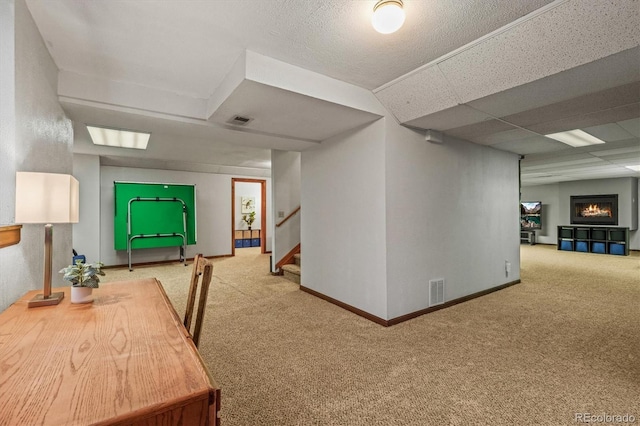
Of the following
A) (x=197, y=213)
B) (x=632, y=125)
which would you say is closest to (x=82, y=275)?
(x=632, y=125)

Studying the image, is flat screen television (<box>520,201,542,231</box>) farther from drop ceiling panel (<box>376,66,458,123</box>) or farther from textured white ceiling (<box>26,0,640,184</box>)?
drop ceiling panel (<box>376,66,458,123</box>)

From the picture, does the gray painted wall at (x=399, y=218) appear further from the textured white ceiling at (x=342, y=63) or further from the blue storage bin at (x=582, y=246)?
the blue storage bin at (x=582, y=246)

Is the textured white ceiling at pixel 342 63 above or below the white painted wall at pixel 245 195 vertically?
above

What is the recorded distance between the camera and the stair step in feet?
16.4

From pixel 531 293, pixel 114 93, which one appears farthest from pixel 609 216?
pixel 114 93

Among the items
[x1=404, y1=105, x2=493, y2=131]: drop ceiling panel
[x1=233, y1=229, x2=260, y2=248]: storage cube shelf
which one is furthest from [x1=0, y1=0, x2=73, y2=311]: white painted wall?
[x1=233, y1=229, x2=260, y2=248]: storage cube shelf

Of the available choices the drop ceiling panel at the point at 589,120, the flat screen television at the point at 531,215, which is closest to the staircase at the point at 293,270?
the drop ceiling panel at the point at 589,120

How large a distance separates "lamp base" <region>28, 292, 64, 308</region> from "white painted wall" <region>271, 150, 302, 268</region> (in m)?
3.98

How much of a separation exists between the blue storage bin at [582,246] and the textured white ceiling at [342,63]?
6.45m

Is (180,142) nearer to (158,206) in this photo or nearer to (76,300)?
(158,206)

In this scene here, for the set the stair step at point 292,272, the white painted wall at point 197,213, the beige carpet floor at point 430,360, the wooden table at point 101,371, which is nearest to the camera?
the wooden table at point 101,371

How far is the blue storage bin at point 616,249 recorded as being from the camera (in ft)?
25.4

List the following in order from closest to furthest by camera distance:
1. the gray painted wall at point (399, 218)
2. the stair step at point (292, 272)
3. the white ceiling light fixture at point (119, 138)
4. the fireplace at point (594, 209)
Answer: the gray painted wall at point (399, 218)
the white ceiling light fixture at point (119, 138)
the stair step at point (292, 272)
the fireplace at point (594, 209)

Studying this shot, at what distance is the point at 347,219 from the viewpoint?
144 inches
